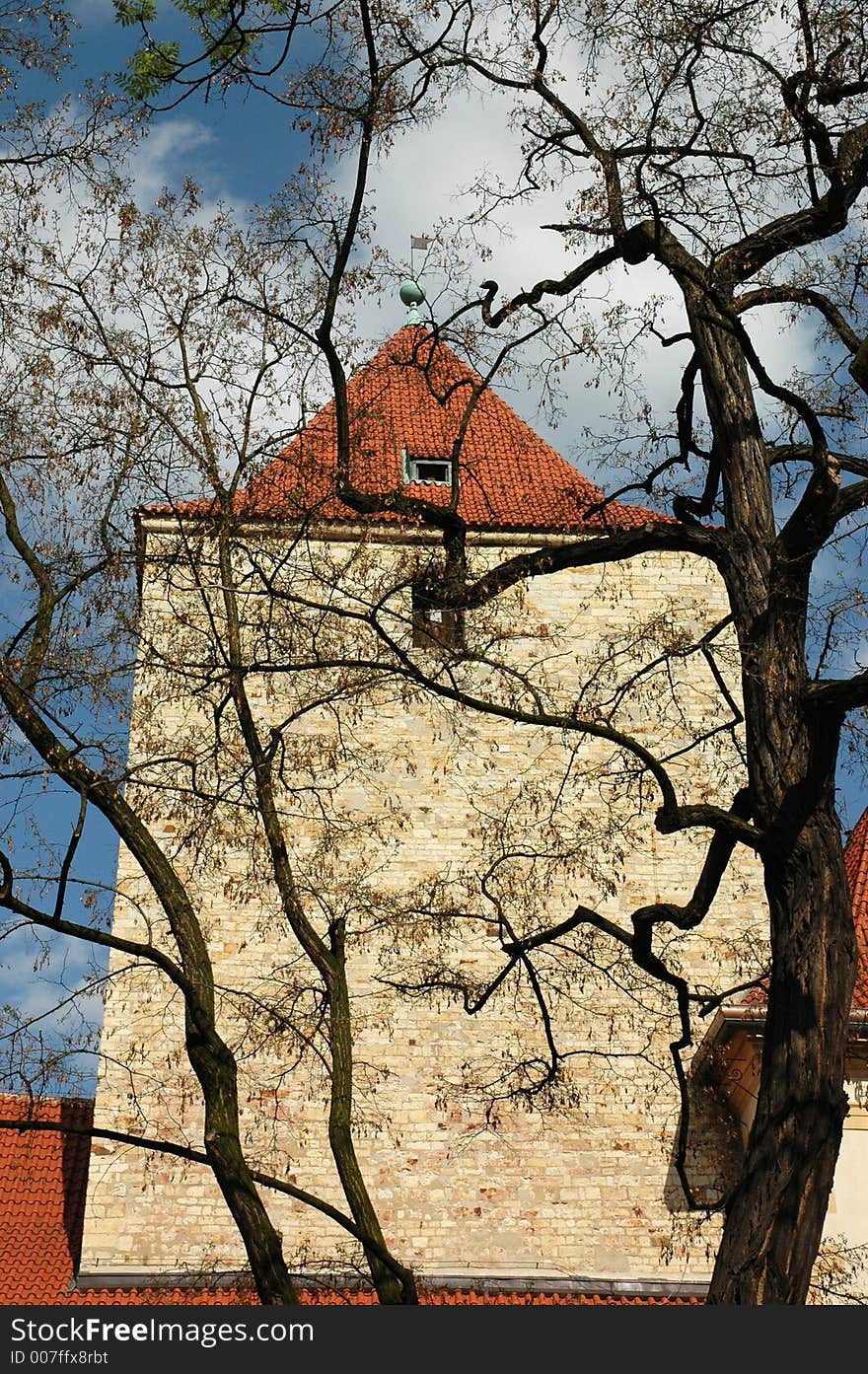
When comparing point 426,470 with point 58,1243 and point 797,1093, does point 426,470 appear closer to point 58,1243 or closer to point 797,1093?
point 58,1243

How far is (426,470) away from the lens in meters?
16.5

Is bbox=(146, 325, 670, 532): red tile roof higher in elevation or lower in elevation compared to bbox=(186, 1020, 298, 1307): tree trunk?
higher

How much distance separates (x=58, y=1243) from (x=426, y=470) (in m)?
8.72

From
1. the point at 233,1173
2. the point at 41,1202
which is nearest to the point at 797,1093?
the point at 233,1173

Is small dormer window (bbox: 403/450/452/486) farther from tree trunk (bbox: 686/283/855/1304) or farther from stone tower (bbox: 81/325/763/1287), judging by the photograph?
tree trunk (bbox: 686/283/855/1304)

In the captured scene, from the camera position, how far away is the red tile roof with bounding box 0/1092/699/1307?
37.7ft

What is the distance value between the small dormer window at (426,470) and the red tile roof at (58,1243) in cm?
731

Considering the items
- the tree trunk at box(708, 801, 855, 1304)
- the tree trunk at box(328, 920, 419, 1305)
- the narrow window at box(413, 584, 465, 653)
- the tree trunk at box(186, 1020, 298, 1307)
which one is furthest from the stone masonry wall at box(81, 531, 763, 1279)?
the tree trunk at box(708, 801, 855, 1304)

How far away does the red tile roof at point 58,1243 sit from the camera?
11477 mm

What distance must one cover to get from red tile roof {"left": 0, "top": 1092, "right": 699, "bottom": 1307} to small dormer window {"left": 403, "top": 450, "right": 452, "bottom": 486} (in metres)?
7.31

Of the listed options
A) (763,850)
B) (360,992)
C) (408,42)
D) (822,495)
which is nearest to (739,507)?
(822,495)

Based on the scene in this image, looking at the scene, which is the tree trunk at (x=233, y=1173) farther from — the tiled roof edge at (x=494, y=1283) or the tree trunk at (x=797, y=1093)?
the tiled roof edge at (x=494, y=1283)

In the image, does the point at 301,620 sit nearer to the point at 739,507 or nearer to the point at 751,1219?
the point at 739,507

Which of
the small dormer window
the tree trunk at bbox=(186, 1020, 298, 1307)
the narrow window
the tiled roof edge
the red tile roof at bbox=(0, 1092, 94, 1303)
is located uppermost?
the small dormer window
